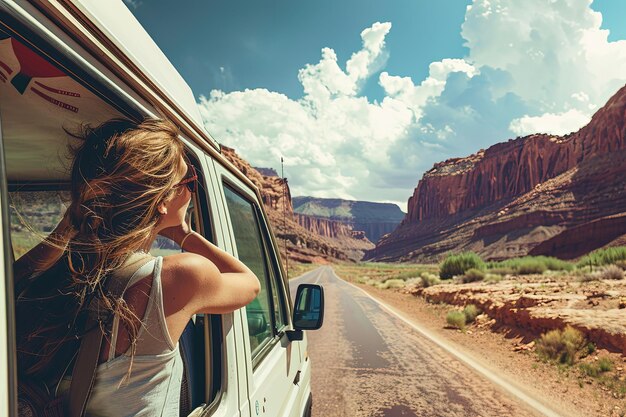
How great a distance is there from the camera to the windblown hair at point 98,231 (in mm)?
1009

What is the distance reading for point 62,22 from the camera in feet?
2.90

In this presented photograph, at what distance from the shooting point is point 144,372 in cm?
105

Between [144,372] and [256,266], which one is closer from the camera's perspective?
[144,372]

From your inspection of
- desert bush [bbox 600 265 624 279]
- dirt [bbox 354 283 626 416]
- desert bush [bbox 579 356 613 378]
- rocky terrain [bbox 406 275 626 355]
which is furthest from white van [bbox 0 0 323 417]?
desert bush [bbox 600 265 624 279]

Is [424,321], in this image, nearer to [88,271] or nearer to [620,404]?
[620,404]

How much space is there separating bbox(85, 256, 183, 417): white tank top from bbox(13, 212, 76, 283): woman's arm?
0.28 meters

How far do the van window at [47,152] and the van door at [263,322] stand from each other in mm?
186

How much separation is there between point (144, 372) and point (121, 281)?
23cm

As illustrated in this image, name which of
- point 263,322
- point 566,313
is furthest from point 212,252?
point 566,313

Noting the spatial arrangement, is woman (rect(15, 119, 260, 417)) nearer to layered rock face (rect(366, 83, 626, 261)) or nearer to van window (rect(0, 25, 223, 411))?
van window (rect(0, 25, 223, 411))

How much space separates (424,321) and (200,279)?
11.2 metres

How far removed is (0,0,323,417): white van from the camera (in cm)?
86

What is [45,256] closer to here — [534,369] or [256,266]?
[256,266]

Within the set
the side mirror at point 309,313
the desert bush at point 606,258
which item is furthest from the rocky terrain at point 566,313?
the desert bush at point 606,258
